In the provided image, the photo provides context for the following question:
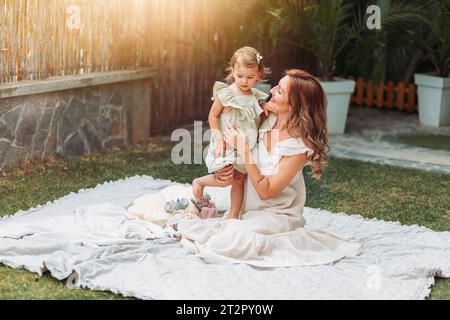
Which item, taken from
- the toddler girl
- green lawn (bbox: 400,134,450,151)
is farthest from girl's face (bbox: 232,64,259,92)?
green lawn (bbox: 400,134,450,151)

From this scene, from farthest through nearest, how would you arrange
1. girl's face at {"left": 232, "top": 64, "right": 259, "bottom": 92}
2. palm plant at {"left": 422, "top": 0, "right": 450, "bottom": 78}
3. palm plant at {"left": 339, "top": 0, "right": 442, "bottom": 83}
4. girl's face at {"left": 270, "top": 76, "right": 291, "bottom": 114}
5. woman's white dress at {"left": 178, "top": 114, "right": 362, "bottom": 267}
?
palm plant at {"left": 422, "top": 0, "right": 450, "bottom": 78}
palm plant at {"left": 339, "top": 0, "right": 442, "bottom": 83}
girl's face at {"left": 232, "top": 64, "right": 259, "bottom": 92}
girl's face at {"left": 270, "top": 76, "right": 291, "bottom": 114}
woman's white dress at {"left": 178, "top": 114, "right": 362, "bottom": 267}

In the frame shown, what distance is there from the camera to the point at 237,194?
16.2 feet

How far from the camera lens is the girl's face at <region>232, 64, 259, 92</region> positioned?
4.86 meters

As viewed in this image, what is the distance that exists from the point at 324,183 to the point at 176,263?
8.76 feet

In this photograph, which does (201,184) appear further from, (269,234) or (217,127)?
(269,234)

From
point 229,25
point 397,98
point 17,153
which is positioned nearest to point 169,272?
point 17,153

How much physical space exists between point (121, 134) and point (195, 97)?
4.72ft

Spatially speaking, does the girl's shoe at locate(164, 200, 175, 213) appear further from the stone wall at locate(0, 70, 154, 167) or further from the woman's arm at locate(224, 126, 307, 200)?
the stone wall at locate(0, 70, 154, 167)

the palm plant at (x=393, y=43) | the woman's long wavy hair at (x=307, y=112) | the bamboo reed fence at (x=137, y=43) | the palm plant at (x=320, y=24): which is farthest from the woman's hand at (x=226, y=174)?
the palm plant at (x=393, y=43)

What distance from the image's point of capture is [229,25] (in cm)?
876

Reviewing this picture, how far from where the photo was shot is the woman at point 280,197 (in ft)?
14.9

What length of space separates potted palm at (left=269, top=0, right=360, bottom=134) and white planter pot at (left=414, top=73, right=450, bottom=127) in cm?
125

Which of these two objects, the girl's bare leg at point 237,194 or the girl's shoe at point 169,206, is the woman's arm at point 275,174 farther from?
the girl's shoe at point 169,206

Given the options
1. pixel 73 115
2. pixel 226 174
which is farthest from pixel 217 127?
pixel 73 115
